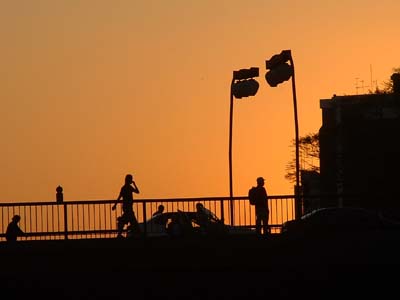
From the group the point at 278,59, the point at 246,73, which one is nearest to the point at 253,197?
the point at 278,59

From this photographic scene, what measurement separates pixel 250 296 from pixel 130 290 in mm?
2116

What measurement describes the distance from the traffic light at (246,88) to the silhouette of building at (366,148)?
2935cm

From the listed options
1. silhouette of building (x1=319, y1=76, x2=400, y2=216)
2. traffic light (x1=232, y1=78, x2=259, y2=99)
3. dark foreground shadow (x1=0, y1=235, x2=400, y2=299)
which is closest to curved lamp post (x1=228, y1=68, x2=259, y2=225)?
traffic light (x1=232, y1=78, x2=259, y2=99)

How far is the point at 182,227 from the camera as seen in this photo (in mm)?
38812

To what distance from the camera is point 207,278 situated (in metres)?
26.3

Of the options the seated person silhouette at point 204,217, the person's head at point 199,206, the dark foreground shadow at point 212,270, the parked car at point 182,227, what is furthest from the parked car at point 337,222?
the dark foreground shadow at point 212,270

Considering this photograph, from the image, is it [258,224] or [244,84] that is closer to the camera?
[258,224]

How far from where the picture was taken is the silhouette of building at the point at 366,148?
83812 millimetres

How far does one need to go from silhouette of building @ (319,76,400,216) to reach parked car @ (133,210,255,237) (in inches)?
1640

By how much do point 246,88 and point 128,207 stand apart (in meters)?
13.7

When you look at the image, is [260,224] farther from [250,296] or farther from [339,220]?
[250,296]

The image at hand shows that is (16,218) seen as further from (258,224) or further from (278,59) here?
(278,59)

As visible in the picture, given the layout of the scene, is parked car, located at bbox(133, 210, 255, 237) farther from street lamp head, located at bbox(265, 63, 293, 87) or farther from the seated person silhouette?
street lamp head, located at bbox(265, 63, 293, 87)

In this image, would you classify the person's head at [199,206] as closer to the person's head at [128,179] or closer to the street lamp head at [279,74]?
the person's head at [128,179]
